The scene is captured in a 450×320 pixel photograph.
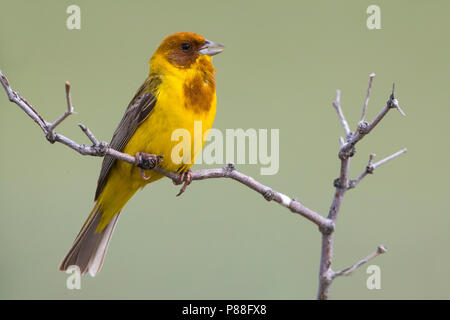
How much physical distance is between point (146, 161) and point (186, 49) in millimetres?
706

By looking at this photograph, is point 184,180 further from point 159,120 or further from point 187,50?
point 187,50

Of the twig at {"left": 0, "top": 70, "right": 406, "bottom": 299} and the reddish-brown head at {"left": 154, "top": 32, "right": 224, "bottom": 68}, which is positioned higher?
the reddish-brown head at {"left": 154, "top": 32, "right": 224, "bottom": 68}

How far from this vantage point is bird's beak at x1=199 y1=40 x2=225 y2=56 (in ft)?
10.1

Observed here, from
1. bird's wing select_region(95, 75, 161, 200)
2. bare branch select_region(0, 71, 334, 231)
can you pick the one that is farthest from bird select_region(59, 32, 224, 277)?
bare branch select_region(0, 71, 334, 231)

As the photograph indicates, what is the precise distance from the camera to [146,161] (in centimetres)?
277

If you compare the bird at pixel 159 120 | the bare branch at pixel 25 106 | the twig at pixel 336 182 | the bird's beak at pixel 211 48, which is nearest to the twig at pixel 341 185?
the twig at pixel 336 182

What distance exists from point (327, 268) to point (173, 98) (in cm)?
121

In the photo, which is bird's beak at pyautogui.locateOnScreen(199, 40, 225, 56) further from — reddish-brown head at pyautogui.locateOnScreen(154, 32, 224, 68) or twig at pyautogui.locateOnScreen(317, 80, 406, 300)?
twig at pyautogui.locateOnScreen(317, 80, 406, 300)

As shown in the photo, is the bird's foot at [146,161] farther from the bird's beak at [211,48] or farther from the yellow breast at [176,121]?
the bird's beak at [211,48]

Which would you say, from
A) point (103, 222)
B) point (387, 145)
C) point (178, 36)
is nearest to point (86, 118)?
point (103, 222)

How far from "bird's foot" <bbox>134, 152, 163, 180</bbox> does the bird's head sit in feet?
1.72

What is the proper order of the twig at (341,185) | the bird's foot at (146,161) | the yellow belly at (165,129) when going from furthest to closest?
the yellow belly at (165,129) < the bird's foot at (146,161) < the twig at (341,185)

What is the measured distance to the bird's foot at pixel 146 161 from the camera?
9.01ft

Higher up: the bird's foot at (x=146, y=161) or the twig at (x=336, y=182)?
the bird's foot at (x=146, y=161)
